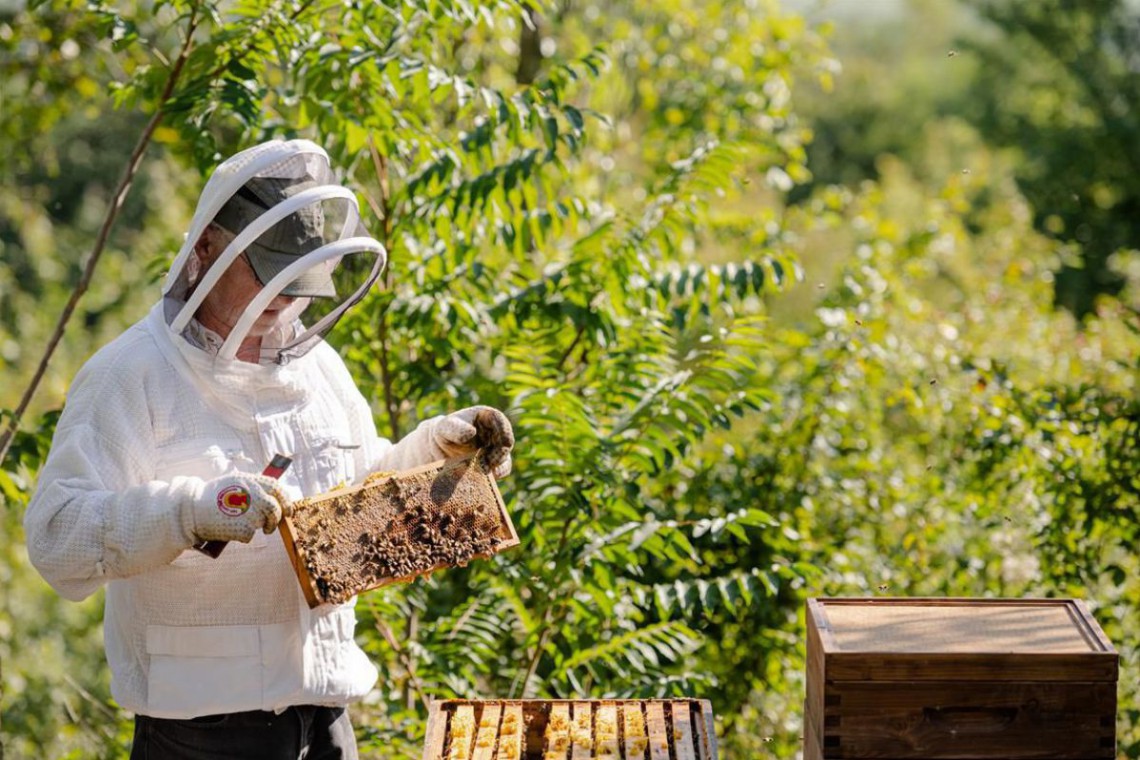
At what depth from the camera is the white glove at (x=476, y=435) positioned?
10.6 feet

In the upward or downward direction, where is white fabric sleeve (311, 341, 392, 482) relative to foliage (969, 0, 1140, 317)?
upward

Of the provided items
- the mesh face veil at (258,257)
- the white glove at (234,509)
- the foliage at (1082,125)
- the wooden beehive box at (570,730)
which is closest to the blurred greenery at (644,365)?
the wooden beehive box at (570,730)

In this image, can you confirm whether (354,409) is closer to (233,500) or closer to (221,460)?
(221,460)

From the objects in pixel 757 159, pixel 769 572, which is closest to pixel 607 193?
pixel 757 159

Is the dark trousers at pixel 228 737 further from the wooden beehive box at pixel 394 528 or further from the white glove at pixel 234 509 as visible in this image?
the white glove at pixel 234 509

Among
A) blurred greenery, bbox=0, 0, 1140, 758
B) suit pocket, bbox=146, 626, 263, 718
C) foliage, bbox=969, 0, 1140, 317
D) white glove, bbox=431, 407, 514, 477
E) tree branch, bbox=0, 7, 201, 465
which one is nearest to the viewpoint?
suit pocket, bbox=146, 626, 263, 718

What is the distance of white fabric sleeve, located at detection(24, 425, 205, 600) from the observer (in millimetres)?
2568

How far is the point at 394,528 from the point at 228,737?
2.02ft

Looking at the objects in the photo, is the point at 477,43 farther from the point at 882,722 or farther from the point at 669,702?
the point at 882,722

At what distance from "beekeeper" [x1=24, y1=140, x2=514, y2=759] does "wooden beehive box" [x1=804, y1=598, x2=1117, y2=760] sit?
3.86ft

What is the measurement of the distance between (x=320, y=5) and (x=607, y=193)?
350 cm

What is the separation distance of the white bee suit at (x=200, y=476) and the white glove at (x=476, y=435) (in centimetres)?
36

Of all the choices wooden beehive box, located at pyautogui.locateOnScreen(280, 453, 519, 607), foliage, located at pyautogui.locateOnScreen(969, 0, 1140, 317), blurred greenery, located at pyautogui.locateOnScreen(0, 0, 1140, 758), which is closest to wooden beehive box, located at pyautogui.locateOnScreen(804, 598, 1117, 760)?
wooden beehive box, located at pyautogui.locateOnScreen(280, 453, 519, 607)

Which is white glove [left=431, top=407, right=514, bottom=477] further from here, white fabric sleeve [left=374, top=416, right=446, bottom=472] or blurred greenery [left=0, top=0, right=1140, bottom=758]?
blurred greenery [left=0, top=0, right=1140, bottom=758]
